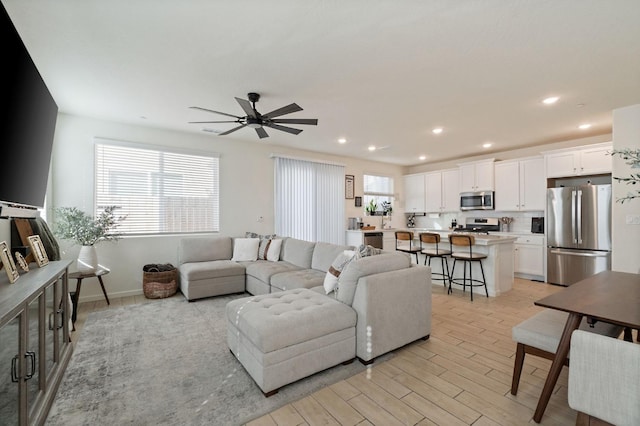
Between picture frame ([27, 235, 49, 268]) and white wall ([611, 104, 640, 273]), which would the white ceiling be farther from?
picture frame ([27, 235, 49, 268])

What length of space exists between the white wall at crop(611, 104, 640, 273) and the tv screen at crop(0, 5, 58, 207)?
19.3 feet

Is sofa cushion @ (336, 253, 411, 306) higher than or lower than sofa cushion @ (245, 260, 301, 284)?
higher

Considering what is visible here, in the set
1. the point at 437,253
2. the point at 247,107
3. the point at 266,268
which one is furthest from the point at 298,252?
the point at 247,107

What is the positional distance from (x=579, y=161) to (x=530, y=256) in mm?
1836

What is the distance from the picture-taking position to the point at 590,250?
4676mm

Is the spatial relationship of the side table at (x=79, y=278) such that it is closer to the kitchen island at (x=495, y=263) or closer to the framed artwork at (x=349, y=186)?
the framed artwork at (x=349, y=186)

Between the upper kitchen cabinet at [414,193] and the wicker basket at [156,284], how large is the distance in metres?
6.05

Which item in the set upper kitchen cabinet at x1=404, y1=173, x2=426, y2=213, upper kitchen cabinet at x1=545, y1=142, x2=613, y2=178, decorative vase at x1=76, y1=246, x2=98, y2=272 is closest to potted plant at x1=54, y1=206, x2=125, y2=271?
decorative vase at x1=76, y1=246, x2=98, y2=272

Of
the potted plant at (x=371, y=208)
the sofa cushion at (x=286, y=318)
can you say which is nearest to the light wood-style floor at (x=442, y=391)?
the sofa cushion at (x=286, y=318)

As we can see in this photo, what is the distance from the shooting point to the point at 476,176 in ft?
21.1

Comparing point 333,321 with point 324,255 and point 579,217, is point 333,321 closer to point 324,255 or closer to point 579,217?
point 324,255

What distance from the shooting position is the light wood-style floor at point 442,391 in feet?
5.86

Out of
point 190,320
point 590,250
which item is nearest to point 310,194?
point 190,320

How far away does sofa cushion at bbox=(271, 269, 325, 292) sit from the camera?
341cm
